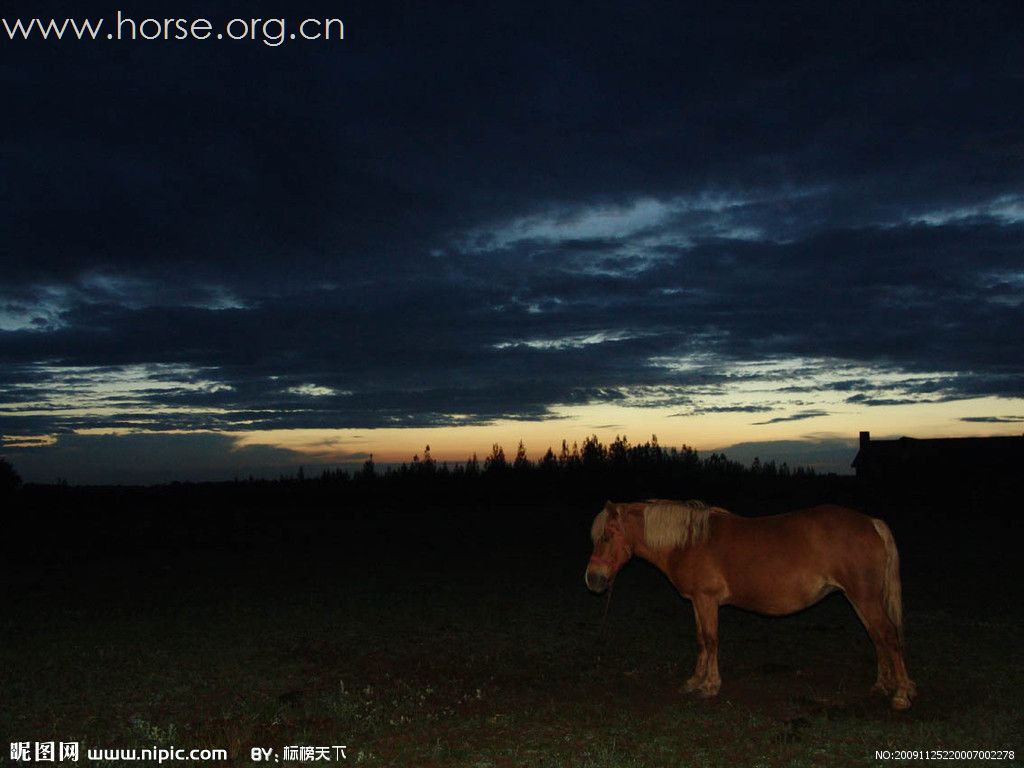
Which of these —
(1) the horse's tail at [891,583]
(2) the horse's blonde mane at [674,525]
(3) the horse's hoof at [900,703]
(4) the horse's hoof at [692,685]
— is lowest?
(3) the horse's hoof at [900,703]

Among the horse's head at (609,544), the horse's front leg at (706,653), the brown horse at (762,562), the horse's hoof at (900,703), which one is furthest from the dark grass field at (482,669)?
the horse's head at (609,544)

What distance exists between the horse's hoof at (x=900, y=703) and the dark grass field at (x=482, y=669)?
9 cm

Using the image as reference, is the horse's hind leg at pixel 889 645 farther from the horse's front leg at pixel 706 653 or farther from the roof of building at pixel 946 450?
the roof of building at pixel 946 450

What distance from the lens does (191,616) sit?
37.7 feet

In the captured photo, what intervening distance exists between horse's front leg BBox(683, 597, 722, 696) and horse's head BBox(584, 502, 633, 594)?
0.78 metres

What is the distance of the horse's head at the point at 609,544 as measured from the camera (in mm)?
7762

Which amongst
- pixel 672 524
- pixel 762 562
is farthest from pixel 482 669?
pixel 762 562

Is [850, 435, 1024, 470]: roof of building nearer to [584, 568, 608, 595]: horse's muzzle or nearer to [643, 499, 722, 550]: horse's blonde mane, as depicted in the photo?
[643, 499, 722, 550]: horse's blonde mane

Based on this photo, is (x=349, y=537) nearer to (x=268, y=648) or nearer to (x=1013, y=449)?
Result: (x=268, y=648)

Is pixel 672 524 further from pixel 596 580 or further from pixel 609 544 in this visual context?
pixel 596 580

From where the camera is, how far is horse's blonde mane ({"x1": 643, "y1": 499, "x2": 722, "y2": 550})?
766 cm

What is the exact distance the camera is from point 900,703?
22.6 ft

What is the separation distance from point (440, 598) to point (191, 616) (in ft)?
11.7

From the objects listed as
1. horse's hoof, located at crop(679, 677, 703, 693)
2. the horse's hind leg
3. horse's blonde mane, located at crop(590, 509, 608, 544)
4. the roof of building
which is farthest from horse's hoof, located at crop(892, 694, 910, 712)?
the roof of building
